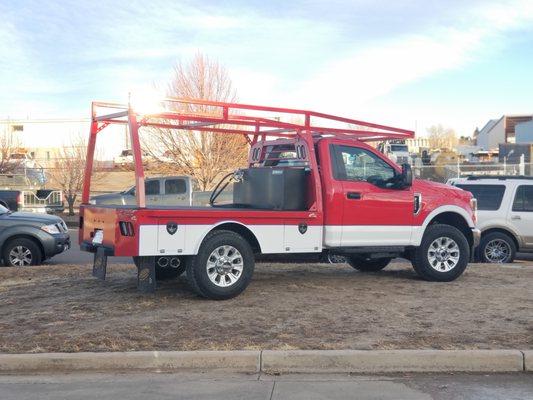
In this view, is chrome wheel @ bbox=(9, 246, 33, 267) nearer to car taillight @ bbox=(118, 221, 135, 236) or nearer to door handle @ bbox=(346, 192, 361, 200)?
car taillight @ bbox=(118, 221, 135, 236)

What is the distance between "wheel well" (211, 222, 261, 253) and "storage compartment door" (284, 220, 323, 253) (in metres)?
0.41

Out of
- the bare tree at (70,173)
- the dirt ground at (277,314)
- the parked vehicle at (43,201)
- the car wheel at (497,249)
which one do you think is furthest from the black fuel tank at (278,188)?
the bare tree at (70,173)

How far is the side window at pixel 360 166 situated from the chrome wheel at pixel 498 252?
4552 millimetres

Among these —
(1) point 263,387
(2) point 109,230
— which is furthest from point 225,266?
(1) point 263,387

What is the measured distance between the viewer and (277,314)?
24.1 ft

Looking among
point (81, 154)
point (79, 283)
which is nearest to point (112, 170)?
point (81, 154)

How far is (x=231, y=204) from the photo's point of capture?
31.3 ft

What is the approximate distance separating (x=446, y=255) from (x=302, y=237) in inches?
99.7

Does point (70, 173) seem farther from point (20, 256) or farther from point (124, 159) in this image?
point (20, 256)

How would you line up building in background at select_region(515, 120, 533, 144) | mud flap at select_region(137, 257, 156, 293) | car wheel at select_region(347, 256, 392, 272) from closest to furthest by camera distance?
1. mud flap at select_region(137, 257, 156, 293)
2. car wheel at select_region(347, 256, 392, 272)
3. building in background at select_region(515, 120, 533, 144)

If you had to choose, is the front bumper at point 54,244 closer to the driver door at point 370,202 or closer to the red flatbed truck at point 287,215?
the red flatbed truck at point 287,215

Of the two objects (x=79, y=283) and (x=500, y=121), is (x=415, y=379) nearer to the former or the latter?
(x=79, y=283)

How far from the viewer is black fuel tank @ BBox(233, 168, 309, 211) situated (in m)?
8.57

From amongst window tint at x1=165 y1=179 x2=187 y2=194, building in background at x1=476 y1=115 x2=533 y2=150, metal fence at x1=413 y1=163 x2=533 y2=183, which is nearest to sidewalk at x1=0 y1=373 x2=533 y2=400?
window tint at x1=165 y1=179 x2=187 y2=194
